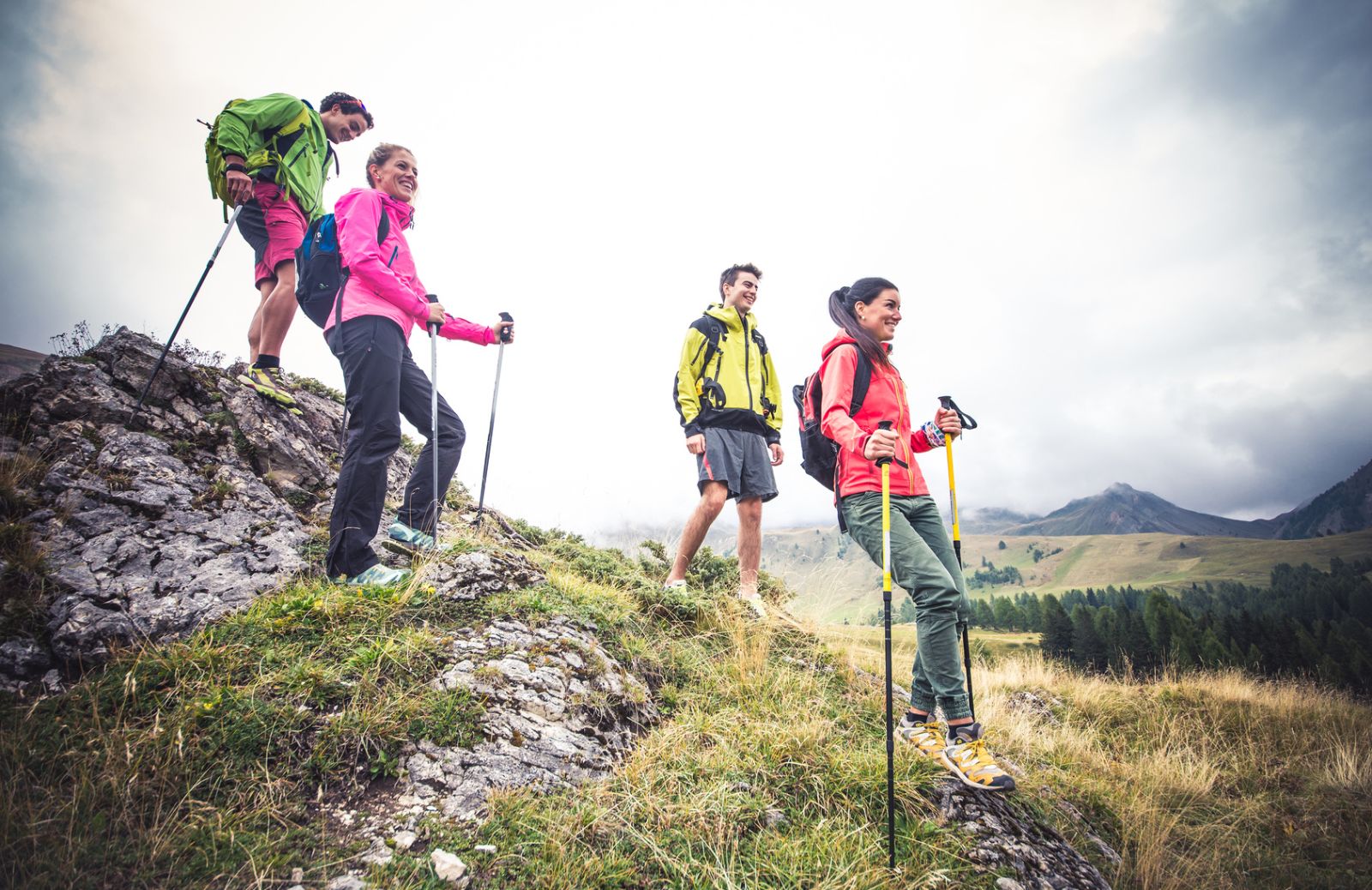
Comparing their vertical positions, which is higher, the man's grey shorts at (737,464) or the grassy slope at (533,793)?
the man's grey shorts at (737,464)

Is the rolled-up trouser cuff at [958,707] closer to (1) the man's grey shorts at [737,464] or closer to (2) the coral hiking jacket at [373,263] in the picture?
(1) the man's grey shorts at [737,464]

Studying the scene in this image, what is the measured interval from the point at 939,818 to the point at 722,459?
3.47 metres

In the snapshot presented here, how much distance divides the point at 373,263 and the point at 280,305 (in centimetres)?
204

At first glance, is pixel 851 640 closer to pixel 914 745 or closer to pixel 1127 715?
pixel 914 745

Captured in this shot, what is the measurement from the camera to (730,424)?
591 centimetres

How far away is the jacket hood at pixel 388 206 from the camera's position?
4.43m

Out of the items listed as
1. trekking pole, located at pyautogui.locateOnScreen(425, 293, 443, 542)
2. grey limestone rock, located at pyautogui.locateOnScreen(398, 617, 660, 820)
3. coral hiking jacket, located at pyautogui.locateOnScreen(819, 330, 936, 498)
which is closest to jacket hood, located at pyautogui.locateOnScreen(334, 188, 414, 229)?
trekking pole, located at pyautogui.locateOnScreen(425, 293, 443, 542)

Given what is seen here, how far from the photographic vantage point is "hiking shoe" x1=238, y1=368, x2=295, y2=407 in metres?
5.71

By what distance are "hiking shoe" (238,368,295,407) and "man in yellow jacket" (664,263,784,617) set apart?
438cm

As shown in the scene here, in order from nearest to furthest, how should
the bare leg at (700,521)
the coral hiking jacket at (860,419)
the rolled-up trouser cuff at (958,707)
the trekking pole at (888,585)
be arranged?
1. the trekking pole at (888,585)
2. the rolled-up trouser cuff at (958,707)
3. the coral hiking jacket at (860,419)
4. the bare leg at (700,521)

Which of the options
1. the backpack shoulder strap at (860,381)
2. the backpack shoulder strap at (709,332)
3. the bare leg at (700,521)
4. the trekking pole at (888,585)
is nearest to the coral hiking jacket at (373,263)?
the backpack shoulder strap at (709,332)

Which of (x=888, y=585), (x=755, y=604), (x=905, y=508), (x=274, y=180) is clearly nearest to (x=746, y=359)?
(x=755, y=604)

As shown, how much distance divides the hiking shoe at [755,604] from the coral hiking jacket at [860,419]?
7.13 feet

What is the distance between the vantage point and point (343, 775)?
247cm
